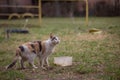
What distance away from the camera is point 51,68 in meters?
7.15

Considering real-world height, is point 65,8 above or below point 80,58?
above

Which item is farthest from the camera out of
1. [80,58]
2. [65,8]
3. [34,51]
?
[65,8]

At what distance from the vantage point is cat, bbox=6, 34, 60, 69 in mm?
6907

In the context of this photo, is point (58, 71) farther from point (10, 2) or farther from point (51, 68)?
point (10, 2)

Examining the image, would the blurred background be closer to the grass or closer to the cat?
the grass

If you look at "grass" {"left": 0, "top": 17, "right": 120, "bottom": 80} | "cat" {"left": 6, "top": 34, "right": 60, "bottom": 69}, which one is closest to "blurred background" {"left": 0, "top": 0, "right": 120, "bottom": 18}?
"grass" {"left": 0, "top": 17, "right": 120, "bottom": 80}

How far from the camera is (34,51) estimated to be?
700cm

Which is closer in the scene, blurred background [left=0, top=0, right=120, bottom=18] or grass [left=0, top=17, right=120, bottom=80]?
grass [left=0, top=17, right=120, bottom=80]

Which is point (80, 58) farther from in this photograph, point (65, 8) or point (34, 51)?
point (65, 8)

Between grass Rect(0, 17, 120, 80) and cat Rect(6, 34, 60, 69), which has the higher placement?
cat Rect(6, 34, 60, 69)

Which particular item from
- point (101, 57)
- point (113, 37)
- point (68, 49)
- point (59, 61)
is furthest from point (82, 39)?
point (59, 61)

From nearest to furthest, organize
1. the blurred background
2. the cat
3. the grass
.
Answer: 1. the grass
2. the cat
3. the blurred background

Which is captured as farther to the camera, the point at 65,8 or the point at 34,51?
the point at 65,8

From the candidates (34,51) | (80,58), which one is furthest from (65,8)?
(34,51)
